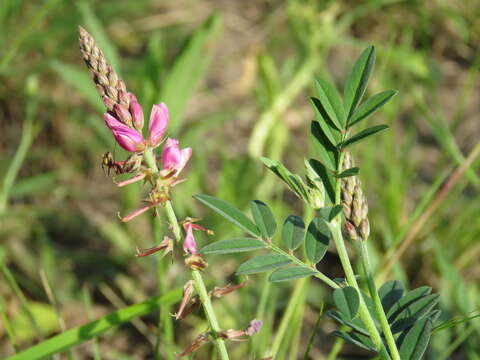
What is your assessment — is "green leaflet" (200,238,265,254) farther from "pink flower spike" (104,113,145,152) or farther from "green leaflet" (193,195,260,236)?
"pink flower spike" (104,113,145,152)

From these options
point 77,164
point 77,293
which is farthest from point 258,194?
point 77,164

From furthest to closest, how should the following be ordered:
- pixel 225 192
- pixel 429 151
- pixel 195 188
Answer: pixel 429 151 < pixel 195 188 < pixel 225 192

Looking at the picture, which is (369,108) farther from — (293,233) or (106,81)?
(106,81)

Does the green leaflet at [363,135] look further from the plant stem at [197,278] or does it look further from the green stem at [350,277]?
the plant stem at [197,278]

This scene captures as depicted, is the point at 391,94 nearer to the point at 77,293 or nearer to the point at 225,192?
the point at 225,192

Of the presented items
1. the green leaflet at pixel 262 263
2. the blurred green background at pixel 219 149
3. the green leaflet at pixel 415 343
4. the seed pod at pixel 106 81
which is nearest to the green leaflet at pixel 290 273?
the green leaflet at pixel 262 263
